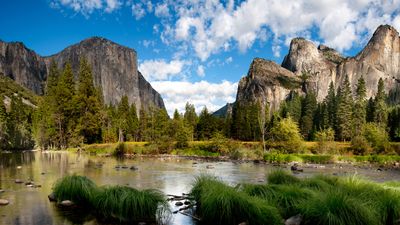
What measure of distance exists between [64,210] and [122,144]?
52.1 metres

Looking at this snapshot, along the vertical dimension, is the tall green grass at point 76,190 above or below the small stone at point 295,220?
above

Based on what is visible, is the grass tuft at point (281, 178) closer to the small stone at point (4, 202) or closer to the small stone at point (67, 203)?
the small stone at point (67, 203)

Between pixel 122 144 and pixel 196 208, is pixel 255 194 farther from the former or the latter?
pixel 122 144

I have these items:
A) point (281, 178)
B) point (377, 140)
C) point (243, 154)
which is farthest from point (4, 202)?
point (377, 140)

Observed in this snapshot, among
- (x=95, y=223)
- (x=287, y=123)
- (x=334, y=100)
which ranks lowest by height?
(x=95, y=223)

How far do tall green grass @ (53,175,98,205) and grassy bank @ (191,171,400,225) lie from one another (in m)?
4.28

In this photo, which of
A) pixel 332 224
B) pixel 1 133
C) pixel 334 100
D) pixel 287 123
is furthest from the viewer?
pixel 334 100

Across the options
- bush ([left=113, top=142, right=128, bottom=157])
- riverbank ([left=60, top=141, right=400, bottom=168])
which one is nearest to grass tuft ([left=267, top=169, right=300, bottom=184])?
riverbank ([left=60, top=141, right=400, bottom=168])

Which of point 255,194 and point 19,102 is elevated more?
point 19,102

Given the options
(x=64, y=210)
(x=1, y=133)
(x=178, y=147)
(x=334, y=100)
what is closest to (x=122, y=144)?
(x=178, y=147)

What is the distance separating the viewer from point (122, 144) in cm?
6569

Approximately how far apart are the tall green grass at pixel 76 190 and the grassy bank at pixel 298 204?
4276 millimetres

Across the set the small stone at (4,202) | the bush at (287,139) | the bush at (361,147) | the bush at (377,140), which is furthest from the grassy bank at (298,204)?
the bush at (377,140)

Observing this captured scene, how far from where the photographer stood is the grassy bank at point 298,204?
33.5 feet
